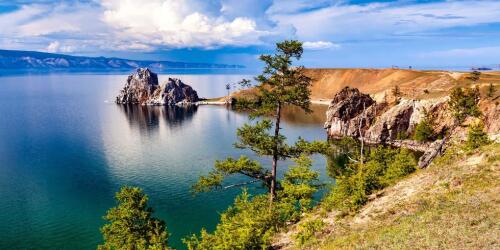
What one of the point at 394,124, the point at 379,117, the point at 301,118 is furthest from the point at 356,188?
the point at 301,118

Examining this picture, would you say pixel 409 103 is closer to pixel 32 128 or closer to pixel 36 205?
pixel 36 205

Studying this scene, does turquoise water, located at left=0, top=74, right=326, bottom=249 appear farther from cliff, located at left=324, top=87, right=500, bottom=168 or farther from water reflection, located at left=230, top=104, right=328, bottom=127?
cliff, located at left=324, top=87, right=500, bottom=168

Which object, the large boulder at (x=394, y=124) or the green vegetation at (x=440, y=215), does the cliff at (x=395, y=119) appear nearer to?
the large boulder at (x=394, y=124)

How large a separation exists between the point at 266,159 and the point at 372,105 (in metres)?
56.3

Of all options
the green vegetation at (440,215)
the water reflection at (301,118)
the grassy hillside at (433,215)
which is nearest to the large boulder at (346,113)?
the water reflection at (301,118)

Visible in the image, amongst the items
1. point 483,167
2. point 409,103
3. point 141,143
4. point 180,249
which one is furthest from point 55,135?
point 483,167

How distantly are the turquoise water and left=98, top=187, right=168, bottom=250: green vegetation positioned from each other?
1227 centimetres

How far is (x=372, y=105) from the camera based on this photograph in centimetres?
13538

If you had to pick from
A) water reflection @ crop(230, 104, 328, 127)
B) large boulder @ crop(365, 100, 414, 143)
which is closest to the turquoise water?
water reflection @ crop(230, 104, 328, 127)

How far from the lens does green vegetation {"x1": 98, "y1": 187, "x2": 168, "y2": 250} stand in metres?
38.5

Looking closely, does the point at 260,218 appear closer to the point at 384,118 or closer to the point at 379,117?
the point at 384,118

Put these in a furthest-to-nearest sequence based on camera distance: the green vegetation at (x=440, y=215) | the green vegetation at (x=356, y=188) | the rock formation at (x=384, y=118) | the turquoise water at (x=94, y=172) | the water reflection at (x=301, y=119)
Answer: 1. the water reflection at (x=301, y=119)
2. the rock formation at (x=384, y=118)
3. the turquoise water at (x=94, y=172)
4. the green vegetation at (x=356, y=188)
5. the green vegetation at (x=440, y=215)

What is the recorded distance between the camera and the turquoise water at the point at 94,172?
194ft

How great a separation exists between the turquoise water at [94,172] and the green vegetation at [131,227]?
12271 millimetres
